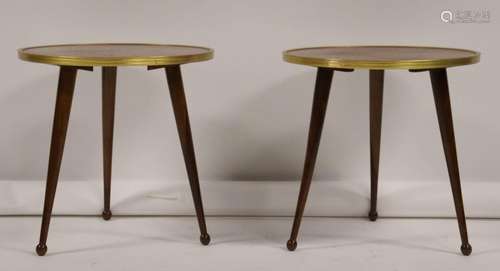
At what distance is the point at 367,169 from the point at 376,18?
0.41m

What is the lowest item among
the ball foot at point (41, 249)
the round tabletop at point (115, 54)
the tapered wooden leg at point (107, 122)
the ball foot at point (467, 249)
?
the ball foot at point (41, 249)

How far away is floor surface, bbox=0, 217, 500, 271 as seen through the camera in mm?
1735

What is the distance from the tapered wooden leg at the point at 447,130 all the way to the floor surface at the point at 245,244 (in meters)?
0.07

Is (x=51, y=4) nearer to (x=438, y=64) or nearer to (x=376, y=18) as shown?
(x=376, y=18)

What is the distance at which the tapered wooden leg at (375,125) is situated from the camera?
6.51ft

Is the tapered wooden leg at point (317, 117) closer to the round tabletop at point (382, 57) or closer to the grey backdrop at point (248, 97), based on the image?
the round tabletop at point (382, 57)

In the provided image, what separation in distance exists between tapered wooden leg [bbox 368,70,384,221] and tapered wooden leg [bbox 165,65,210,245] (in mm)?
→ 469

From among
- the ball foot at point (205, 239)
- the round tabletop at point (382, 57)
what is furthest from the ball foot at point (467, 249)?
the ball foot at point (205, 239)

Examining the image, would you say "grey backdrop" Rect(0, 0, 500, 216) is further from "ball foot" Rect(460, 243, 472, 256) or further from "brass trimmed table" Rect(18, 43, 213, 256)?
"ball foot" Rect(460, 243, 472, 256)

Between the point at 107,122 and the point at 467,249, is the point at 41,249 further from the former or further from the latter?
the point at 467,249

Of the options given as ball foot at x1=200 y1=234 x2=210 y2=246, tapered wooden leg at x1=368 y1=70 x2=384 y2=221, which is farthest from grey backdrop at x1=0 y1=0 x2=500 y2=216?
ball foot at x1=200 y1=234 x2=210 y2=246

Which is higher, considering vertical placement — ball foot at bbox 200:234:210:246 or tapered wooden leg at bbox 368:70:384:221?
tapered wooden leg at bbox 368:70:384:221

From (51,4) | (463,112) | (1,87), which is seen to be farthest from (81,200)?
(463,112)

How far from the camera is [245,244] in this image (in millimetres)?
1875
